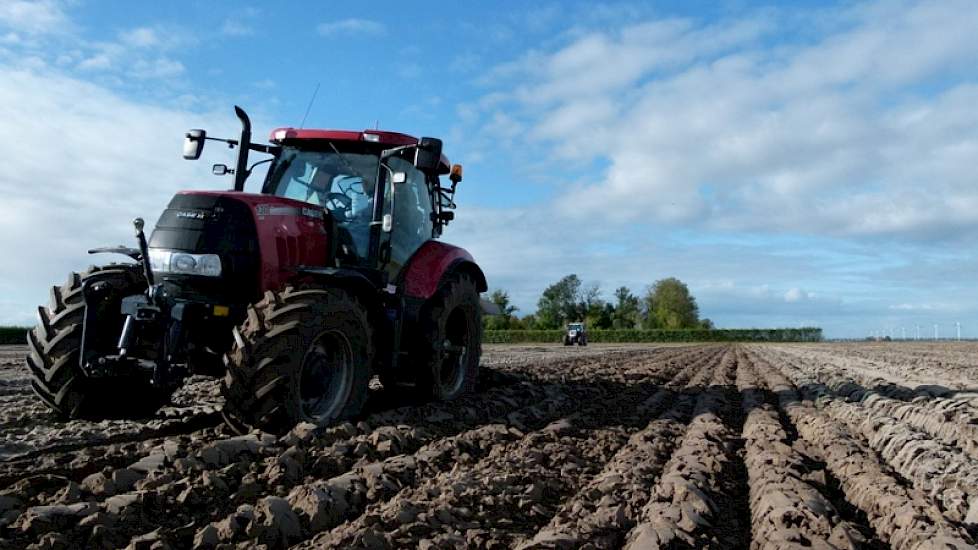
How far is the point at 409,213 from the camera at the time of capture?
6.80 metres

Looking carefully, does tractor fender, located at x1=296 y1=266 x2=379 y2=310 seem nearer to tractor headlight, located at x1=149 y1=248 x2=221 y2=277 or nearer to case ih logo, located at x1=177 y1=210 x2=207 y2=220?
tractor headlight, located at x1=149 y1=248 x2=221 y2=277

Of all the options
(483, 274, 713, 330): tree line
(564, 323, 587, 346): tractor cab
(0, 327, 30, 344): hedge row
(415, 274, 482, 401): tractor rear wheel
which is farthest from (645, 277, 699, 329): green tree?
(415, 274, 482, 401): tractor rear wheel

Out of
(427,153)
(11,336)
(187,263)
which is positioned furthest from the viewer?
(11,336)

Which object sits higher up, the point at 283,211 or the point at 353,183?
the point at 353,183

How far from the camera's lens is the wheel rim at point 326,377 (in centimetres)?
533

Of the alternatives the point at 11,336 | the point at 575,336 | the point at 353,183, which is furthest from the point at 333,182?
the point at 575,336

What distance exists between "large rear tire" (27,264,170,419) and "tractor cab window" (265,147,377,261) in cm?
132

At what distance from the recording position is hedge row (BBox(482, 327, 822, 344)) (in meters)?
61.8

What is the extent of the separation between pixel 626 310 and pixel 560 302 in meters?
10.4

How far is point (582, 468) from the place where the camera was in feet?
15.8

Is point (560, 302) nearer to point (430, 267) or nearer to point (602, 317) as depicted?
point (602, 317)

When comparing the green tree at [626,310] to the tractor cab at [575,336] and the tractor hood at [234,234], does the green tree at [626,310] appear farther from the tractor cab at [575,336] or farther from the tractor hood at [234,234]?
the tractor hood at [234,234]

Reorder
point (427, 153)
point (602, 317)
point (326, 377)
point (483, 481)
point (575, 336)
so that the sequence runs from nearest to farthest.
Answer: point (483, 481), point (326, 377), point (427, 153), point (575, 336), point (602, 317)

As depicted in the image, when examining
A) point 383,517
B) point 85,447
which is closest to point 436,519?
point 383,517
